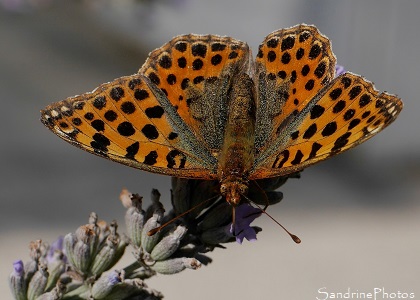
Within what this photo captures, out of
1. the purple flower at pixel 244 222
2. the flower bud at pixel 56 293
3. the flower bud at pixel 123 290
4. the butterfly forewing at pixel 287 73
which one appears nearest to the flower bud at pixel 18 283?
the flower bud at pixel 56 293

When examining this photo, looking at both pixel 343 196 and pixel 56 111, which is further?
pixel 343 196

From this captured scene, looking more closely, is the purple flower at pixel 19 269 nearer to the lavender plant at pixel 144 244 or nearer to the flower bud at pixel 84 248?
the lavender plant at pixel 144 244

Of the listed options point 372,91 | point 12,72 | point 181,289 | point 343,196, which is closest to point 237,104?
point 372,91

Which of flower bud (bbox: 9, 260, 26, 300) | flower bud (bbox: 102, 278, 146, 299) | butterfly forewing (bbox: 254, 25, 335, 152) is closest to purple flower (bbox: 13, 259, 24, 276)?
flower bud (bbox: 9, 260, 26, 300)

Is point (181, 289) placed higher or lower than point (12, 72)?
lower

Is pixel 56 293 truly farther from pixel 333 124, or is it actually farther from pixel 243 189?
pixel 333 124

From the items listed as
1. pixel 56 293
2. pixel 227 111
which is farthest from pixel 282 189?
pixel 56 293

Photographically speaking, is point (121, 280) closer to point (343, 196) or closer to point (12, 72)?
point (343, 196)
